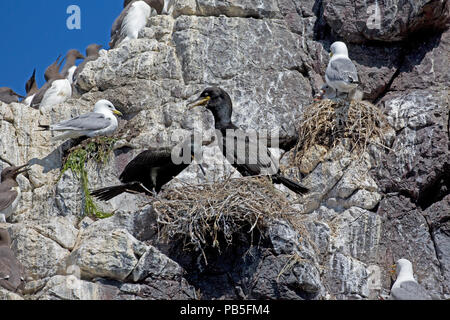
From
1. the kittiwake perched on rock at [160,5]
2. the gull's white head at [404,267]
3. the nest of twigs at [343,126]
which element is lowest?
the gull's white head at [404,267]

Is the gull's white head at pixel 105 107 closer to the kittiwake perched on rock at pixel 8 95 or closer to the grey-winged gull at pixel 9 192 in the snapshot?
the grey-winged gull at pixel 9 192

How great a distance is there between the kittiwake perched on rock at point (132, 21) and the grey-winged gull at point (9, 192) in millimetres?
2700

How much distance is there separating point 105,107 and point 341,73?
3.22 meters

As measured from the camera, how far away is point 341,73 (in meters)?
12.2

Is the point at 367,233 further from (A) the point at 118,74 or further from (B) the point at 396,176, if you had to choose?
(A) the point at 118,74

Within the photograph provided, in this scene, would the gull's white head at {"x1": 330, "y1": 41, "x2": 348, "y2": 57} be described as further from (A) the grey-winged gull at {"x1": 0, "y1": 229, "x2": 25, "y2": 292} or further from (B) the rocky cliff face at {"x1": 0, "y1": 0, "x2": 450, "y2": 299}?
(A) the grey-winged gull at {"x1": 0, "y1": 229, "x2": 25, "y2": 292}

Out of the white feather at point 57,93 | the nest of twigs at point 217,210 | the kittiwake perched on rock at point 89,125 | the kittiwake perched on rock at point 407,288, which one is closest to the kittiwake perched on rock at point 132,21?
the white feather at point 57,93

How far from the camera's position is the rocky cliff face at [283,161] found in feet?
33.9

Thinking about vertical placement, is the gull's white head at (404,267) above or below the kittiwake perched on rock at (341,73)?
below

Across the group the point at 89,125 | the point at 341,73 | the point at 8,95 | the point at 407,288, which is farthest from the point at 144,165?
Result: the point at 8,95

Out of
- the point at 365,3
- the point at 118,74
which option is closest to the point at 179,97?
the point at 118,74

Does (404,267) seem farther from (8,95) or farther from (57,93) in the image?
(8,95)

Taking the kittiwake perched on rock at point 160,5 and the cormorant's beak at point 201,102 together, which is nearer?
the cormorant's beak at point 201,102

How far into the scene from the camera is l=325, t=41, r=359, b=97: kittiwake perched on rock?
12148 millimetres
